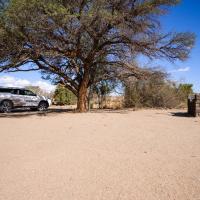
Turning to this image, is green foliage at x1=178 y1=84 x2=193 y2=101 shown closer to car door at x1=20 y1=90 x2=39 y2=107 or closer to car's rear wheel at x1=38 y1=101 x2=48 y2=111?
car's rear wheel at x1=38 y1=101 x2=48 y2=111

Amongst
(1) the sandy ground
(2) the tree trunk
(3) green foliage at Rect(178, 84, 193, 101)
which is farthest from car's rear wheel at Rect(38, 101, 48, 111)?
(1) the sandy ground

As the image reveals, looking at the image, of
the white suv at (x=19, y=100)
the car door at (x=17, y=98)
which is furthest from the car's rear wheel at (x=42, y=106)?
the car door at (x=17, y=98)

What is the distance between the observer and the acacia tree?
1817 cm

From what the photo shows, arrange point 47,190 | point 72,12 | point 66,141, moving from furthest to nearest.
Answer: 1. point 72,12
2. point 66,141
3. point 47,190

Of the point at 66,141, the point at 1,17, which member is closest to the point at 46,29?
the point at 1,17

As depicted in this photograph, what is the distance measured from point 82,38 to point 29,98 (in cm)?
793

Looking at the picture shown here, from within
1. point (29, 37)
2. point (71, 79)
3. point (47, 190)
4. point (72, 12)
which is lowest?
point (47, 190)

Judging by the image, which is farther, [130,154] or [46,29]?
[46,29]

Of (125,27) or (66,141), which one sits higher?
(125,27)

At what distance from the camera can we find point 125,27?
67.7ft

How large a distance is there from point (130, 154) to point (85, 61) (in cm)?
1537

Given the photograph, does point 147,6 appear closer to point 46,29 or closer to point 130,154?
point 46,29

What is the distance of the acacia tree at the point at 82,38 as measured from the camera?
59.6 ft

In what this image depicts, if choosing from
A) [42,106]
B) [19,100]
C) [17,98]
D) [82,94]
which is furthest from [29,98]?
[82,94]
